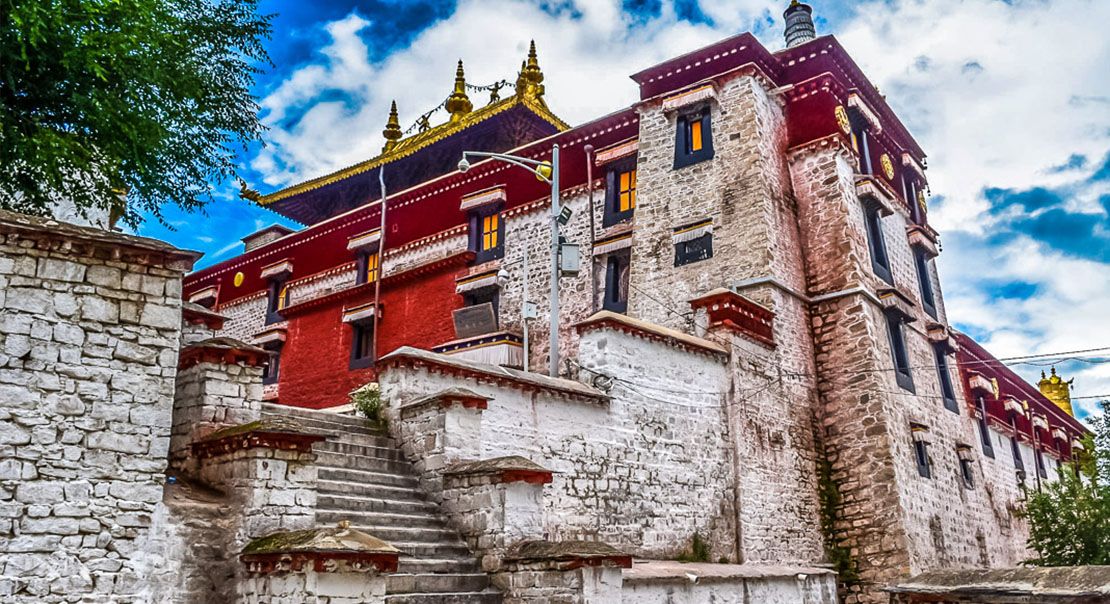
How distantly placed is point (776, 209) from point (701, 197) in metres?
1.44

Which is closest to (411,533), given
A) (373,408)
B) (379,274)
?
(373,408)

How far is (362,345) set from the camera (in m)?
22.9

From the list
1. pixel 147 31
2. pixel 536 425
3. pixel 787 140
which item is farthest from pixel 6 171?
pixel 787 140

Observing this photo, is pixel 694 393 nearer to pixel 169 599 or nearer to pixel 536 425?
pixel 536 425

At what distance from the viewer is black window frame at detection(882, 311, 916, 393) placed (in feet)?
53.0

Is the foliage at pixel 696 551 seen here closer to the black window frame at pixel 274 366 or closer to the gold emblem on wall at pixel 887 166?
the gold emblem on wall at pixel 887 166

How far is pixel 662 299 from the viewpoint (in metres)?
15.8

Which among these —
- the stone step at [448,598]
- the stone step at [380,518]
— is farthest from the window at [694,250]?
the stone step at [448,598]

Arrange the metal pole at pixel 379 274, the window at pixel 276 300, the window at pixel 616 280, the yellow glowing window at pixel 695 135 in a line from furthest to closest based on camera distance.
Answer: the window at pixel 276 300 < the metal pole at pixel 379 274 < the window at pixel 616 280 < the yellow glowing window at pixel 695 135

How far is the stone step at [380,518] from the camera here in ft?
25.7

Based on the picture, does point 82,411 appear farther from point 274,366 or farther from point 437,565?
point 274,366

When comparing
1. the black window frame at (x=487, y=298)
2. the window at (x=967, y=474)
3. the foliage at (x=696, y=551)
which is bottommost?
the foliage at (x=696, y=551)

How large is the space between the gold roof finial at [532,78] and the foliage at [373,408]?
46.6 ft

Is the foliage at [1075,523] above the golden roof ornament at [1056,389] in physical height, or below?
below
